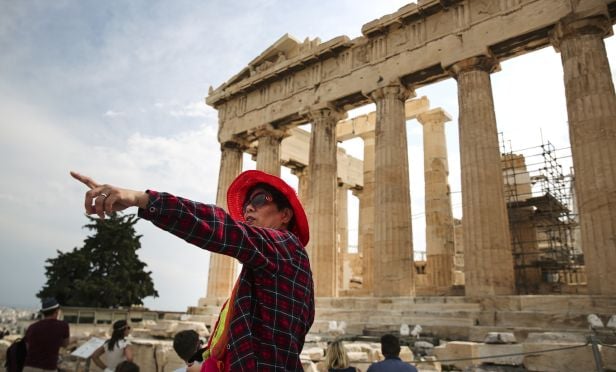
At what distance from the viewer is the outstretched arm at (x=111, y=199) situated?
5.06ft

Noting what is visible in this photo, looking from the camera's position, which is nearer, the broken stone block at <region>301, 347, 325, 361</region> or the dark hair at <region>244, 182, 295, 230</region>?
the dark hair at <region>244, 182, 295, 230</region>

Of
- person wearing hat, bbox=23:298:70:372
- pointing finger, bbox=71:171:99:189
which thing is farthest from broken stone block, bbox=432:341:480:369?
pointing finger, bbox=71:171:99:189

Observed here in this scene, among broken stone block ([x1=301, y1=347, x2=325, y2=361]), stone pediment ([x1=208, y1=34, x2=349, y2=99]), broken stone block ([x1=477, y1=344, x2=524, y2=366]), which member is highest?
stone pediment ([x1=208, y1=34, x2=349, y2=99])

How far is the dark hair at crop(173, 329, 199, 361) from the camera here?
4188mm

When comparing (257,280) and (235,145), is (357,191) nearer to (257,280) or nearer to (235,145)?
(235,145)

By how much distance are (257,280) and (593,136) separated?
13778mm

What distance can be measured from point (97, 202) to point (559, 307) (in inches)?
505

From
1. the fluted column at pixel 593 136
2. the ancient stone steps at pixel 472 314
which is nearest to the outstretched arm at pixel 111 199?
the ancient stone steps at pixel 472 314

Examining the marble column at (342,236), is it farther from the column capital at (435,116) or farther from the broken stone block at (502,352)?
the broken stone block at (502,352)

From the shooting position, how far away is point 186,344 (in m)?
4.21

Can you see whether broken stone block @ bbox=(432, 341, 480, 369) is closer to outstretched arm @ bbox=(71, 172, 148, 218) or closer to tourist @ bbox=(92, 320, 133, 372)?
tourist @ bbox=(92, 320, 133, 372)

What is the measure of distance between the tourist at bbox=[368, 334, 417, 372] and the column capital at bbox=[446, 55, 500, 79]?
43.7 feet

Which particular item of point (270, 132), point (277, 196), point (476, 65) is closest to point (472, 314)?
point (476, 65)

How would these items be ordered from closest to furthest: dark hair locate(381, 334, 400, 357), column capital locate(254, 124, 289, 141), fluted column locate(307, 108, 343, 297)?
dark hair locate(381, 334, 400, 357) < fluted column locate(307, 108, 343, 297) < column capital locate(254, 124, 289, 141)
